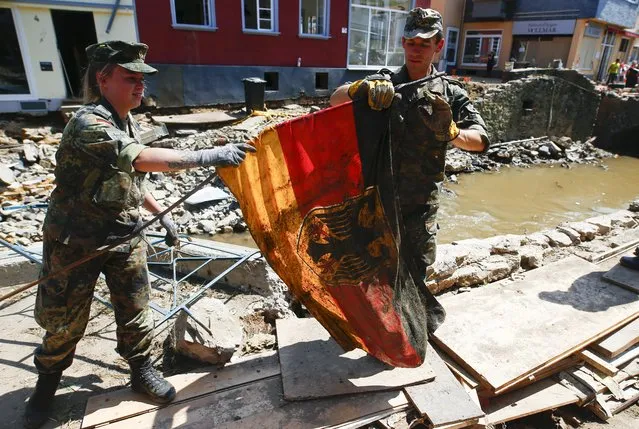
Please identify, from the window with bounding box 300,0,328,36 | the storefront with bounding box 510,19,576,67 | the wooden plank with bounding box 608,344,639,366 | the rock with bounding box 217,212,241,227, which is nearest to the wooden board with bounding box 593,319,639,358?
the wooden plank with bounding box 608,344,639,366

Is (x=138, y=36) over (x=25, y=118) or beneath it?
over

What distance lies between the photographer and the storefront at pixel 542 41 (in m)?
22.5

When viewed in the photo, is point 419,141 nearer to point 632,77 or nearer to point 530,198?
point 530,198

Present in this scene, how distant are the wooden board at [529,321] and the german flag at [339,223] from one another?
677 millimetres

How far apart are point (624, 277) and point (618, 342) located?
109cm

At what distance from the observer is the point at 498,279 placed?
4438 mm

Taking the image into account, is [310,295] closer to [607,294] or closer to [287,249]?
[287,249]

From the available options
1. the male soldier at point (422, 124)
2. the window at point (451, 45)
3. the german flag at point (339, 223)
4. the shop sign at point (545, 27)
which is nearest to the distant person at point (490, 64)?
the shop sign at point (545, 27)

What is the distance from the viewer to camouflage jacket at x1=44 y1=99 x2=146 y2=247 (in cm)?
205

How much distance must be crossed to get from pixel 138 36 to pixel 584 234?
1131 cm

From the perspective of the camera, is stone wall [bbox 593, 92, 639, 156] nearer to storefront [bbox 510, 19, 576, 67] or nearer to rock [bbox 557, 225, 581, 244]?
storefront [bbox 510, 19, 576, 67]

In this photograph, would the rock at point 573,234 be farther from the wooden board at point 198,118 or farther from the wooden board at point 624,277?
the wooden board at point 198,118

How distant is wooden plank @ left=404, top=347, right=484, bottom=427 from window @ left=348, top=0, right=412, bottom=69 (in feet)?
47.5

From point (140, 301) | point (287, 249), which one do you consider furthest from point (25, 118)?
point (287, 249)
